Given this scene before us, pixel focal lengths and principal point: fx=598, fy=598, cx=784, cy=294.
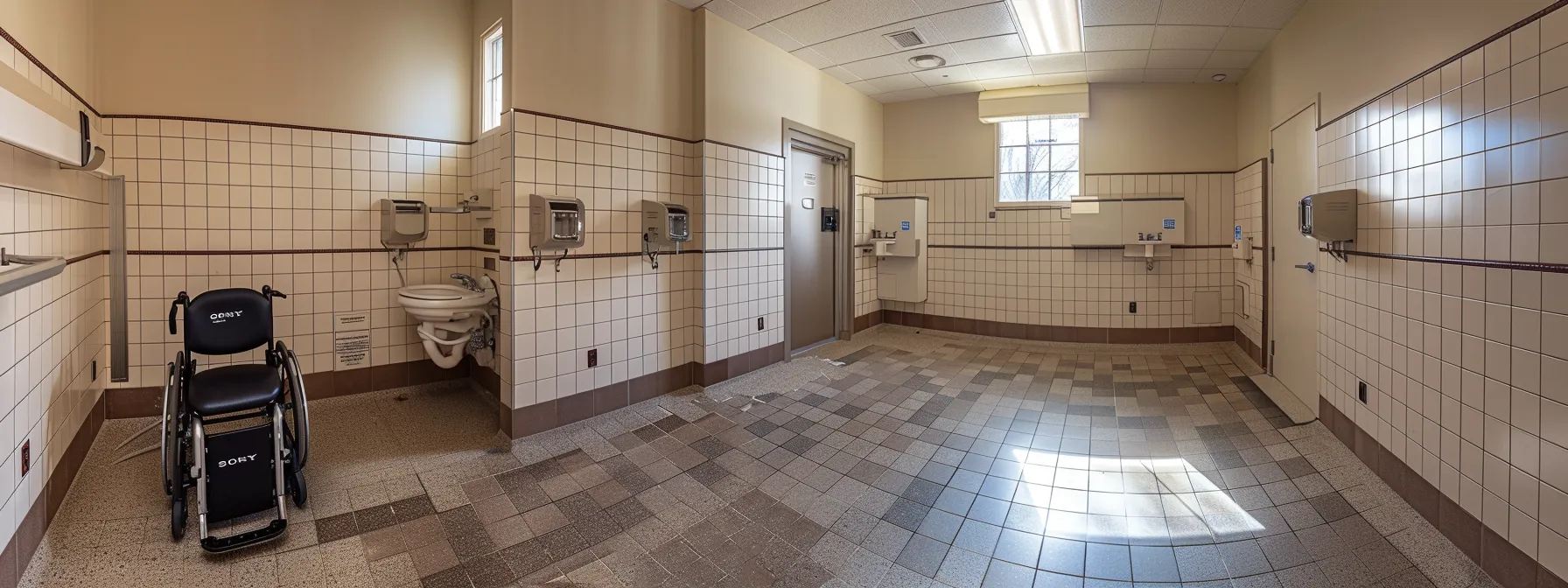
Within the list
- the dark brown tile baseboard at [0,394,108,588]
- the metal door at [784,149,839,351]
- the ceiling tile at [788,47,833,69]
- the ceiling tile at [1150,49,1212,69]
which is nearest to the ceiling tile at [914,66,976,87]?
the ceiling tile at [788,47,833,69]

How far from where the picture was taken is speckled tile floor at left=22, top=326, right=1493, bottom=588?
2066mm

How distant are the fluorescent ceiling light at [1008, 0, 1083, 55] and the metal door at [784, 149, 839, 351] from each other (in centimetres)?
207

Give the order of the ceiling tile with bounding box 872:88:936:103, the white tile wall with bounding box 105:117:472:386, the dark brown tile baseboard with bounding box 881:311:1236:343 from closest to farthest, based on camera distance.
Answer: the white tile wall with bounding box 105:117:472:386
the dark brown tile baseboard with bounding box 881:311:1236:343
the ceiling tile with bounding box 872:88:936:103

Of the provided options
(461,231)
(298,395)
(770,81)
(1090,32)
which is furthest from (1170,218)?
(298,395)

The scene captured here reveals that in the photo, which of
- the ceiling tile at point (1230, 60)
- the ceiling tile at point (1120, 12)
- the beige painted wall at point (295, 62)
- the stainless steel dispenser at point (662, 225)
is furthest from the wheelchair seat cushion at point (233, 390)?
the ceiling tile at point (1230, 60)

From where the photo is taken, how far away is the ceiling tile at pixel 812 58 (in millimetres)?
5004

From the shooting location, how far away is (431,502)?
2.54 m

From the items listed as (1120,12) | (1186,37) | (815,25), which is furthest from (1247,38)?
(815,25)

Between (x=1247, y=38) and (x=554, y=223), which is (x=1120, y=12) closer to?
(x=1247, y=38)

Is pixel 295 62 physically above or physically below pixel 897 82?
below

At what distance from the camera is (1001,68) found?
5363 millimetres

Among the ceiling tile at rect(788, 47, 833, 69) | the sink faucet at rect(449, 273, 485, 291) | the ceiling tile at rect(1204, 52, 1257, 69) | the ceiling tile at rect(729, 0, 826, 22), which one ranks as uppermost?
the ceiling tile at rect(788, 47, 833, 69)

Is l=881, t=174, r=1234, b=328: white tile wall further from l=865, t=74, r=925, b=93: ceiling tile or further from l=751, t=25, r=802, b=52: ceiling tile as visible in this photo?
l=751, t=25, r=802, b=52: ceiling tile

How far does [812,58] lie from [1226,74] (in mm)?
3711
